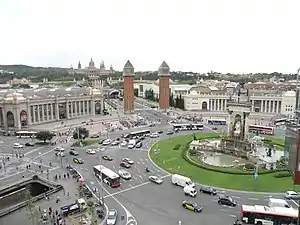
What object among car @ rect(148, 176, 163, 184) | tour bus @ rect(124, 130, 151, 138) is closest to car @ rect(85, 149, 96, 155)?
tour bus @ rect(124, 130, 151, 138)

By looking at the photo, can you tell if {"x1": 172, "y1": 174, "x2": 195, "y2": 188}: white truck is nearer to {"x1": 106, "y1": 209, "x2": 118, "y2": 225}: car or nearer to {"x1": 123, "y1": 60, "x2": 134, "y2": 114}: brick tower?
{"x1": 106, "y1": 209, "x2": 118, "y2": 225}: car

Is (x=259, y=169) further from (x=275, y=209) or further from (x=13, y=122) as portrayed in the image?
(x=13, y=122)

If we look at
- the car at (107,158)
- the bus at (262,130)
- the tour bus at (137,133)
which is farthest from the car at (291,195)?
the tour bus at (137,133)

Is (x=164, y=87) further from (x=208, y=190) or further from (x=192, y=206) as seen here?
(x=192, y=206)

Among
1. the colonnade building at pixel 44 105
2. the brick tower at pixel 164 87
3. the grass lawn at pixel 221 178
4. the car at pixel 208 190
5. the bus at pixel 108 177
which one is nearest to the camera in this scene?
the car at pixel 208 190

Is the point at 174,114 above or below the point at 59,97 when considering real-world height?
below

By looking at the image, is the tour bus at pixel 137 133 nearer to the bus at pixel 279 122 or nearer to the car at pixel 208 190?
the car at pixel 208 190

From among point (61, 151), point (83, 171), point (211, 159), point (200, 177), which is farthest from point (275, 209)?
point (61, 151)
